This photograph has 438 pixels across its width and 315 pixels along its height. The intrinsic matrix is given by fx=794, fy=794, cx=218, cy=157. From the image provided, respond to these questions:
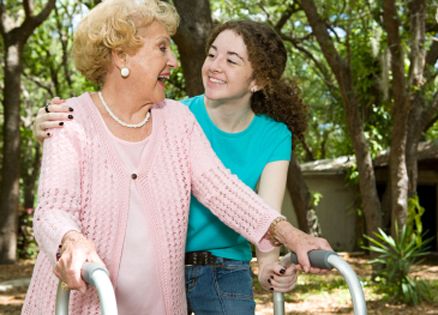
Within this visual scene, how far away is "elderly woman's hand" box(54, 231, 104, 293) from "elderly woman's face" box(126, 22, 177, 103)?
65 cm

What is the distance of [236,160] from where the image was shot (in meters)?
2.98

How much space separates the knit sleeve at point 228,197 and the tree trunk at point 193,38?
591 centimetres

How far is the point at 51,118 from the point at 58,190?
0.90 feet

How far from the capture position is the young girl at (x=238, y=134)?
291cm

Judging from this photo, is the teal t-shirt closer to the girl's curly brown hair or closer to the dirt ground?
the girl's curly brown hair

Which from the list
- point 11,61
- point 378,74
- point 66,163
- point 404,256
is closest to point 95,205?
point 66,163

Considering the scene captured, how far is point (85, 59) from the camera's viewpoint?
238 centimetres

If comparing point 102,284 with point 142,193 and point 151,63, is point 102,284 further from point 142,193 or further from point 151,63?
point 151,63

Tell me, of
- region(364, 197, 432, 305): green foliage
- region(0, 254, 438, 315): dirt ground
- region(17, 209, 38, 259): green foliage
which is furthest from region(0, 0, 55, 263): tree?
region(364, 197, 432, 305): green foliage

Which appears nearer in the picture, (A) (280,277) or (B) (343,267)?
(B) (343,267)

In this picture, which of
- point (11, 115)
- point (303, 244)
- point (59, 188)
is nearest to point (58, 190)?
point (59, 188)

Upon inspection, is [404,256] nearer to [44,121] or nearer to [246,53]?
[246,53]

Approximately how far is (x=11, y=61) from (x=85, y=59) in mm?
11645

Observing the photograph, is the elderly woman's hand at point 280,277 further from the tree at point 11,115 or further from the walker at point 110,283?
the tree at point 11,115
